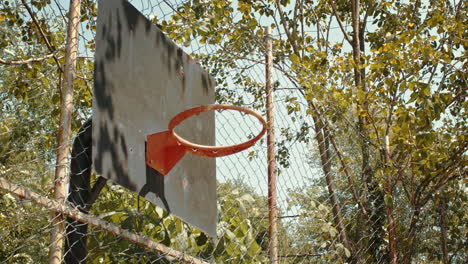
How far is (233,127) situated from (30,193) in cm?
136

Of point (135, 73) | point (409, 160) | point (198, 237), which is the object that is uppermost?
Answer: point (135, 73)

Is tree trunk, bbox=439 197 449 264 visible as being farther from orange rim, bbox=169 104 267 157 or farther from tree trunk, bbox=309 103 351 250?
orange rim, bbox=169 104 267 157

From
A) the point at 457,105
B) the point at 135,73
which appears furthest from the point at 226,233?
the point at 457,105

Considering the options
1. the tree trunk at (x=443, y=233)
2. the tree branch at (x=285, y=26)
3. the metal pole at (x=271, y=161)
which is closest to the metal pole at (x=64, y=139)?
the metal pole at (x=271, y=161)

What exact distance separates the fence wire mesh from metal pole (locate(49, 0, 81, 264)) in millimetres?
13

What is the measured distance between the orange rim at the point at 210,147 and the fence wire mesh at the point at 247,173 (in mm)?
245

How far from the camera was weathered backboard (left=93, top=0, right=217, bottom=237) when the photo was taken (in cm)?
212

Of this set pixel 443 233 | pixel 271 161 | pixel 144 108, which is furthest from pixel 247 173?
pixel 443 233

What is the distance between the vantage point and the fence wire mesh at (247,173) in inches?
111

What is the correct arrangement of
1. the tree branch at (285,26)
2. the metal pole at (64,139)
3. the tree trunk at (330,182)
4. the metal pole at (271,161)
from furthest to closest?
the tree branch at (285,26) → the tree trunk at (330,182) → the metal pole at (271,161) → the metal pole at (64,139)

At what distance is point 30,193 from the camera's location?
5.85 feet

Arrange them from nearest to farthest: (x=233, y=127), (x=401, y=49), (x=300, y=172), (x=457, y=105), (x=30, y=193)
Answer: (x=30, y=193) < (x=233, y=127) < (x=300, y=172) < (x=401, y=49) < (x=457, y=105)

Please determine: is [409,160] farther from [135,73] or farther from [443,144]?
[135,73]

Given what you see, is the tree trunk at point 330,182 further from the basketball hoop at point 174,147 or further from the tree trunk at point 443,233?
the tree trunk at point 443,233
